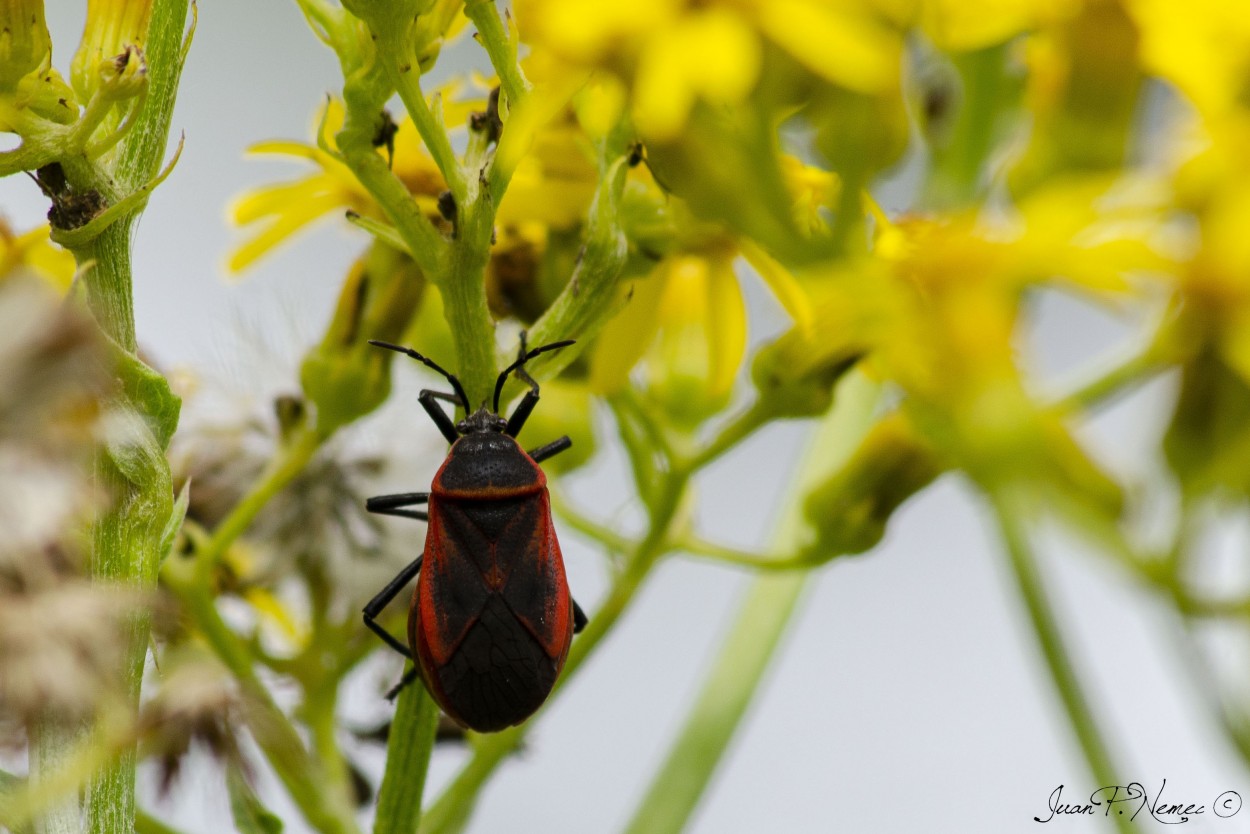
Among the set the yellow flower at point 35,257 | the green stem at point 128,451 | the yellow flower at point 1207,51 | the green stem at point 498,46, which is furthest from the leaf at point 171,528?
the yellow flower at point 1207,51

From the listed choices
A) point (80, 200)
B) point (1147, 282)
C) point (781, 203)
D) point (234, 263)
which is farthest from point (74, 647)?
point (234, 263)

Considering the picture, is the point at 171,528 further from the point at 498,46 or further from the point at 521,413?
the point at 521,413

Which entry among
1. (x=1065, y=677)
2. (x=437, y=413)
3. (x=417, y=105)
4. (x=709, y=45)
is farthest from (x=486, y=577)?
(x=1065, y=677)

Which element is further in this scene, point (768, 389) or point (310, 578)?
point (310, 578)

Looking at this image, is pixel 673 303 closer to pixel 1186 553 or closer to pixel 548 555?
pixel 548 555

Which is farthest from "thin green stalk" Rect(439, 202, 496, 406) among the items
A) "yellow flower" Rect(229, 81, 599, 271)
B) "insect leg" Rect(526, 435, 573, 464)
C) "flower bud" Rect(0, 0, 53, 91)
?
"insect leg" Rect(526, 435, 573, 464)

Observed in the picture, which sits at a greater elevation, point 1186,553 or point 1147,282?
point 1147,282

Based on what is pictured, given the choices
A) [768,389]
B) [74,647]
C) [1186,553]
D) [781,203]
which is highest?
[768,389]
